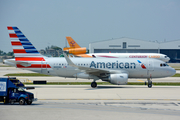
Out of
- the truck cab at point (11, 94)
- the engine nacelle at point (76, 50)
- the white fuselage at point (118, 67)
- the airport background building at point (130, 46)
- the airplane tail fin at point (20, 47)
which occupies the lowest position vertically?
the truck cab at point (11, 94)

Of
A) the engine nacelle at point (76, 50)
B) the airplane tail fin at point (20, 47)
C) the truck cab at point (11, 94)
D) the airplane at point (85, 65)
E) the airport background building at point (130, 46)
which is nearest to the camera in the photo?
the truck cab at point (11, 94)

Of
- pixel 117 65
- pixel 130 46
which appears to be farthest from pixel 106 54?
pixel 117 65

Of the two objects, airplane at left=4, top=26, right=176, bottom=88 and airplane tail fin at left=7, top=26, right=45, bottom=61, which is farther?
airplane tail fin at left=7, top=26, right=45, bottom=61

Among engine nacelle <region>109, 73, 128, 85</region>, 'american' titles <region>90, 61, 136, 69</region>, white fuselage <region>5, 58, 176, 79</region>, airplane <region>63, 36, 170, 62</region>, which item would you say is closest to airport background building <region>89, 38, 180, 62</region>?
airplane <region>63, 36, 170, 62</region>

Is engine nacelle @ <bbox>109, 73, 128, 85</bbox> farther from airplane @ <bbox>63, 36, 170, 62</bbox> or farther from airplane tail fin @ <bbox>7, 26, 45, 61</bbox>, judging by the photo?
airplane @ <bbox>63, 36, 170, 62</bbox>

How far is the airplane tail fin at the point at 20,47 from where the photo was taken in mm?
34312

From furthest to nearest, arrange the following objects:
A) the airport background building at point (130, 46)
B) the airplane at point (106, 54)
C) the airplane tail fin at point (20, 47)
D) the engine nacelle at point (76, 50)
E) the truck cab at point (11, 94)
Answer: the airport background building at point (130, 46) < the engine nacelle at point (76, 50) < the airplane at point (106, 54) < the airplane tail fin at point (20, 47) < the truck cab at point (11, 94)

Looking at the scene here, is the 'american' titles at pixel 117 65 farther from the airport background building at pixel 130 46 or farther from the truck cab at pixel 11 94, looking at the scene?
the airport background building at pixel 130 46

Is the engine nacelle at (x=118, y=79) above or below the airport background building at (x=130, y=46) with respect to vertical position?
below

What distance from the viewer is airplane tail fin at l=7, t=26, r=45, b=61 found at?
3431cm

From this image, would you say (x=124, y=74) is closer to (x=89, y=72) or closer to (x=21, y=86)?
(x=89, y=72)

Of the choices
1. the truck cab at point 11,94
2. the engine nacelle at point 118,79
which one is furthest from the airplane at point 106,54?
the truck cab at point 11,94

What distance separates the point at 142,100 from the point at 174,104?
297 centimetres

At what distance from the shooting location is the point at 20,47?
113ft
